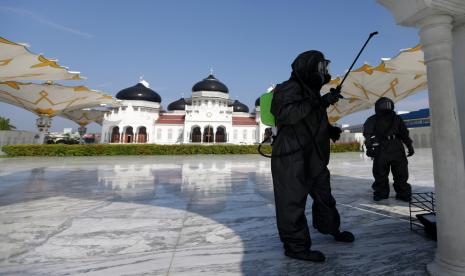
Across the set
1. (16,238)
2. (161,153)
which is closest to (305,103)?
(16,238)

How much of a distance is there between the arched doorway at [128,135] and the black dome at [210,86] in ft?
37.6

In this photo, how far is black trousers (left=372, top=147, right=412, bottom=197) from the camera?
362 cm

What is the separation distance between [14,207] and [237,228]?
3.26 meters

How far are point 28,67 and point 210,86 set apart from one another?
2683 centimetres

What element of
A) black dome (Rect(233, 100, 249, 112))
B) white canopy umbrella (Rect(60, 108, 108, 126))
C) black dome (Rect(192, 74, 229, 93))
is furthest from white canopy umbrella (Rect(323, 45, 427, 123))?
white canopy umbrella (Rect(60, 108, 108, 126))

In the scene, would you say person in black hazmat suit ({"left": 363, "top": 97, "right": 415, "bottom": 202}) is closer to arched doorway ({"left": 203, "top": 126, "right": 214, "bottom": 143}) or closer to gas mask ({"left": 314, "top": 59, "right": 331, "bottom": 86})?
gas mask ({"left": 314, "top": 59, "right": 331, "bottom": 86})

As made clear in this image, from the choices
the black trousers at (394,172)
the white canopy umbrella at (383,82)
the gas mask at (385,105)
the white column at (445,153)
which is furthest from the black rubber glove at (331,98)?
the white canopy umbrella at (383,82)

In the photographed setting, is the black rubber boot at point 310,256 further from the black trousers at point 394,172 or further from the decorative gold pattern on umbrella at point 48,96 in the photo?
the decorative gold pattern on umbrella at point 48,96

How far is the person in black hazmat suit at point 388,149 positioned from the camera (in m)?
3.62

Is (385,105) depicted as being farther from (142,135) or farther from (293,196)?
(142,135)

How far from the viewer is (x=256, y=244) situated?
6.66ft

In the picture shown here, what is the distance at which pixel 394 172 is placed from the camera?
3707 millimetres

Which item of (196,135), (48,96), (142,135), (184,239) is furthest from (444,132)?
(142,135)

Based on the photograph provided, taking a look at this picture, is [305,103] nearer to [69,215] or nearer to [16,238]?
Result: [16,238]
